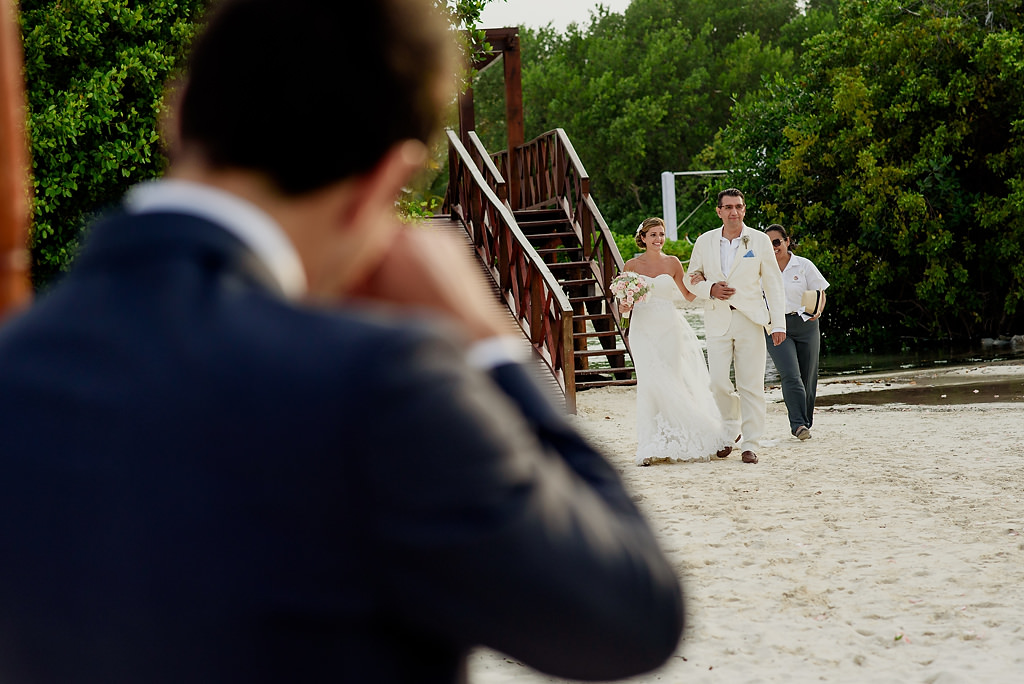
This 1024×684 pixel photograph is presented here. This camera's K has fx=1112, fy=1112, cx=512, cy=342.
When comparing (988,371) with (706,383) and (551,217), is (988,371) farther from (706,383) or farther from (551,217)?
(706,383)

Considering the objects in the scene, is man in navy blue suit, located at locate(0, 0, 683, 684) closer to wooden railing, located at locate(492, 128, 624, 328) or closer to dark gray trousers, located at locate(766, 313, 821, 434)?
dark gray trousers, located at locate(766, 313, 821, 434)

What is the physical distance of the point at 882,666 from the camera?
4156mm

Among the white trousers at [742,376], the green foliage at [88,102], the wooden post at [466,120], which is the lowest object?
the white trousers at [742,376]

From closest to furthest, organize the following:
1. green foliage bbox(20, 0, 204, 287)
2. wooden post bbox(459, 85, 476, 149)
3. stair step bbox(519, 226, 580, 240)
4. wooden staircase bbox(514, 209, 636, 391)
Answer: green foliage bbox(20, 0, 204, 287) → wooden staircase bbox(514, 209, 636, 391) → stair step bbox(519, 226, 580, 240) → wooden post bbox(459, 85, 476, 149)

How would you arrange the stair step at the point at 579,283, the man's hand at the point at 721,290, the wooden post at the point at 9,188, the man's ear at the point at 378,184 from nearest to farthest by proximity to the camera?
the man's ear at the point at 378,184
the wooden post at the point at 9,188
the man's hand at the point at 721,290
the stair step at the point at 579,283

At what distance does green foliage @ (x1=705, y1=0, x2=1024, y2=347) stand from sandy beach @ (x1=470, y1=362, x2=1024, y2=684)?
1226 cm

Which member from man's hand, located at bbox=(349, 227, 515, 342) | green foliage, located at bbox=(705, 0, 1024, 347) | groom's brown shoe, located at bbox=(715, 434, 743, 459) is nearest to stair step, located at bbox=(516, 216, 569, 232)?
green foliage, located at bbox=(705, 0, 1024, 347)

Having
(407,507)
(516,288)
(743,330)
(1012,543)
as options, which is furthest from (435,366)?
(516,288)

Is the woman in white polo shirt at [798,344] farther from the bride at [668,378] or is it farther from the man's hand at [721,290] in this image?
the man's hand at [721,290]

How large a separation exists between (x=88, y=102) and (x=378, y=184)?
9.30 meters

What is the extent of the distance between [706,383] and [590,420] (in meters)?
3.03

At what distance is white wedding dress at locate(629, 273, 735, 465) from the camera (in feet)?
29.2

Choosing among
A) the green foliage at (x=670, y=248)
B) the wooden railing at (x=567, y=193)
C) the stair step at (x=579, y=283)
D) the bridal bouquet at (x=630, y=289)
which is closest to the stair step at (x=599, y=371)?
the wooden railing at (x=567, y=193)

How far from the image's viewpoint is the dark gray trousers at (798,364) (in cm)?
963
